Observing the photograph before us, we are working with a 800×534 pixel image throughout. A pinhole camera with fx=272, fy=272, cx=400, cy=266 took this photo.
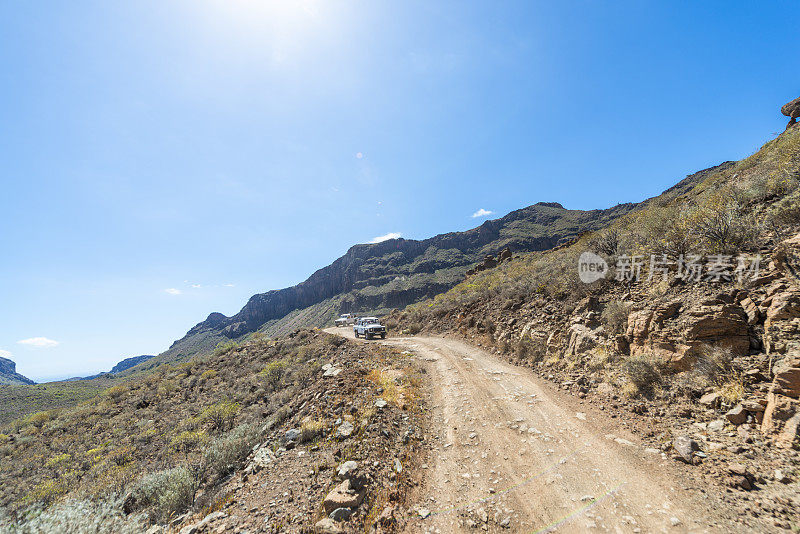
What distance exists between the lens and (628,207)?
93938 millimetres

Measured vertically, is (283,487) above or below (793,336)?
below

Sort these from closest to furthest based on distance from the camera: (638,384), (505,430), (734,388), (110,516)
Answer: (734,388) < (110,516) < (505,430) < (638,384)

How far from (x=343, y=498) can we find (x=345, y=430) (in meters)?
2.27

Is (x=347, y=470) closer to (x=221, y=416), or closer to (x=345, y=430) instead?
(x=345, y=430)

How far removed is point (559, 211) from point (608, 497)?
14416 cm

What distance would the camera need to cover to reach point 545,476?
472cm

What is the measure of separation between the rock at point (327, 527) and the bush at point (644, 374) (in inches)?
288

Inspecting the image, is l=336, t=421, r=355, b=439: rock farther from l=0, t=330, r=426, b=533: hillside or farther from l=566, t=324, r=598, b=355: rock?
l=566, t=324, r=598, b=355: rock

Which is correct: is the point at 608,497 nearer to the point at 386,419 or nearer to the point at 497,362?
the point at 386,419

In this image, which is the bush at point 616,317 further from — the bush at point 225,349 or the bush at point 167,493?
the bush at point 225,349

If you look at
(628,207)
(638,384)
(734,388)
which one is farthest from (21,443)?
(628,207)

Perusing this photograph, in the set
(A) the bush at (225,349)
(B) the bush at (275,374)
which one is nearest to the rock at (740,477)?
(B) the bush at (275,374)

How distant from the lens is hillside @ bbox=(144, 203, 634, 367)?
351 ft

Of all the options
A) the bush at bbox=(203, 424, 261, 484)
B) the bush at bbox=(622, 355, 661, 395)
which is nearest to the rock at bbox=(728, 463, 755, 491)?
the bush at bbox=(622, 355, 661, 395)
